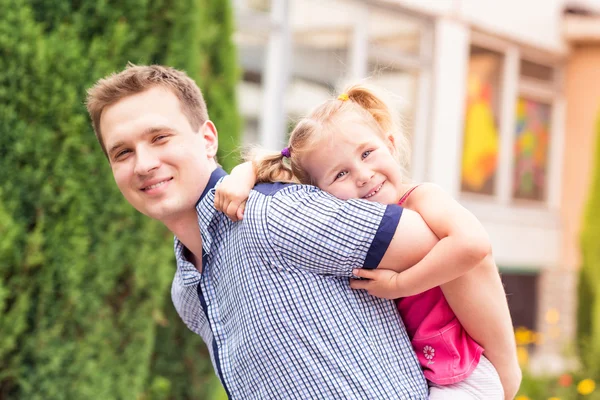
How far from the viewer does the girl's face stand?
5.87 ft

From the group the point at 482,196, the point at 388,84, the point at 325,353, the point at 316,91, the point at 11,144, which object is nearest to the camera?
the point at 325,353

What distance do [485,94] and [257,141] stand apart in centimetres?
404

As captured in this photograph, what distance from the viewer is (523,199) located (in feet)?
37.2

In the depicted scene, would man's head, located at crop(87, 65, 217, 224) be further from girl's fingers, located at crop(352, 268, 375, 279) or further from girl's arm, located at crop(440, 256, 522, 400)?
girl's arm, located at crop(440, 256, 522, 400)

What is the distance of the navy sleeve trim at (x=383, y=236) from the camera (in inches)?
60.9

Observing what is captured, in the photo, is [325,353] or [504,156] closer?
[325,353]

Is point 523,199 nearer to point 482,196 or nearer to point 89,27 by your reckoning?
point 482,196

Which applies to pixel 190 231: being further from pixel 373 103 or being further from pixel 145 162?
pixel 373 103

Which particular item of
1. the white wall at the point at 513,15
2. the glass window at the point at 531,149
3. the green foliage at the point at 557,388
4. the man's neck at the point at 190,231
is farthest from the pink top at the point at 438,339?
the glass window at the point at 531,149

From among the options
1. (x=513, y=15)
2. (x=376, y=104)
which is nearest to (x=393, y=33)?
(x=513, y=15)

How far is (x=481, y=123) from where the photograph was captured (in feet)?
34.6

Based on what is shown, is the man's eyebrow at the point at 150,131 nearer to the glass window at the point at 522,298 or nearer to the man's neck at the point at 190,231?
the man's neck at the point at 190,231

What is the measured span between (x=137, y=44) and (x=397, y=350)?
8.39 ft

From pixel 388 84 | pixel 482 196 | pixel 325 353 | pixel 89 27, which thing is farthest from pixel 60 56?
pixel 482 196
